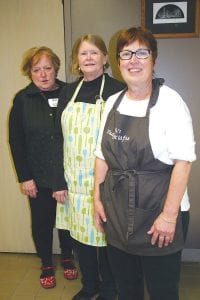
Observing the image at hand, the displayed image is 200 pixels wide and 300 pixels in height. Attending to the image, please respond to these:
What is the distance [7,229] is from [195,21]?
1902 millimetres

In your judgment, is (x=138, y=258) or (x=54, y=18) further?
(x=54, y=18)

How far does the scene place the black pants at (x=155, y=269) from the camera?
4.16ft

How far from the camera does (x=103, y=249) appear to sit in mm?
1747

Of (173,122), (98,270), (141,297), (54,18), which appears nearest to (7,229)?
(98,270)

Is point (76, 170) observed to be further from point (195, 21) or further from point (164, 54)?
point (195, 21)

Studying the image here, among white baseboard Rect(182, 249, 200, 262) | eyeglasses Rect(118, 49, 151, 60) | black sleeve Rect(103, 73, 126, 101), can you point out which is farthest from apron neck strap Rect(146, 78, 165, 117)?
white baseboard Rect(182, 249, 200, 262)

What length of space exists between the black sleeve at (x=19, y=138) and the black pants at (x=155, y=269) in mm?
786

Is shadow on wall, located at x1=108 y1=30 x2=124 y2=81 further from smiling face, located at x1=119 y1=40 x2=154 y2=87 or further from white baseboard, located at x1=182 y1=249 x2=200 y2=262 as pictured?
white baseboard, located at x1=182 y1=249 x2=200 y2=262

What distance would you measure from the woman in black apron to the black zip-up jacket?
61 centimetres

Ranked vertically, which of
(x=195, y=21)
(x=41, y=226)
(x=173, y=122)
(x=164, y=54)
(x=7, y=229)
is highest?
(x=195, y=21)

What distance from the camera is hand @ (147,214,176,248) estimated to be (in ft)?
3.97

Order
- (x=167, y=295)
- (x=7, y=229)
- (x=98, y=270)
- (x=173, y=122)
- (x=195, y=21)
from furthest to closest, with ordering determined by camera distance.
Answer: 1. (x=7, y=229)
2. (x=195, y=21)
3. (x=98, y=270)
4. (x=167, y=295)
5. (x=173, y=122)

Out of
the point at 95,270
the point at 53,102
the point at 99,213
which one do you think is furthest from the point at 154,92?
the point at 95,270

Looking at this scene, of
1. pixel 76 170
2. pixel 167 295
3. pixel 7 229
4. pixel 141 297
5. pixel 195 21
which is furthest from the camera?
pixel 7 229
